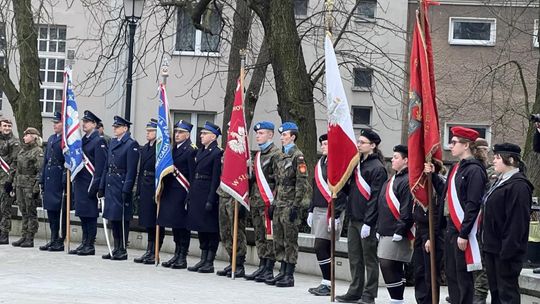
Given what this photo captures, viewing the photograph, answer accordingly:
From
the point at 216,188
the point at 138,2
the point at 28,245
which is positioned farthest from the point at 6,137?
the point at 216,188

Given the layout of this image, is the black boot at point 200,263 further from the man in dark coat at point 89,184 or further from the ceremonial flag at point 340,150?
the ceremonial flag at point 340,150

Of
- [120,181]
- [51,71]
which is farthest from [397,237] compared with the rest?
[51,71]

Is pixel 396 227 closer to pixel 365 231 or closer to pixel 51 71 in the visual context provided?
pixel 365 231

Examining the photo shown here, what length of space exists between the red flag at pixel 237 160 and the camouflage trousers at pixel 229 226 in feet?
1.26

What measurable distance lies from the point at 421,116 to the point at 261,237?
430cm

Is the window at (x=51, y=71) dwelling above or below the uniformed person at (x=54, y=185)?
above

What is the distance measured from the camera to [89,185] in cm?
1764

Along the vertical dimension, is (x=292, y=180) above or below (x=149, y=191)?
above

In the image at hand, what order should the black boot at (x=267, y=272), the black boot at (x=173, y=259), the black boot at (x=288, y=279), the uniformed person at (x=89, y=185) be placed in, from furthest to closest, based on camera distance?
the uniformed person at (x=89, y=185)
the black boot at (x=173, y=259)
the black boot at (x=267, y=272)
the black boot at (x=288, y=279)

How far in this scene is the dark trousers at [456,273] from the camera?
10.9 meters

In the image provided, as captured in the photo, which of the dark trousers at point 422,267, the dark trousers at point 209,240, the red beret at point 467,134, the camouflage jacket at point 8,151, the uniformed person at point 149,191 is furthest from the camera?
the camouflage jacket at point 8,151

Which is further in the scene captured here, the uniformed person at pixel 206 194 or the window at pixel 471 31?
the window at pixel 471 31

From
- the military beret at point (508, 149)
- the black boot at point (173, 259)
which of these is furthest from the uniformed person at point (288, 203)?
the military beret at point (508, 149)

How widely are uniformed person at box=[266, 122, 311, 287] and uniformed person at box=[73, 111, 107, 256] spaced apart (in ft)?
13.3
